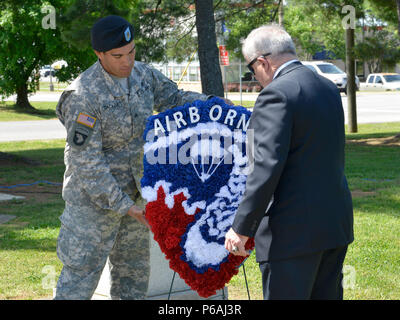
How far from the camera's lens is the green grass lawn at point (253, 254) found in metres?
5.54

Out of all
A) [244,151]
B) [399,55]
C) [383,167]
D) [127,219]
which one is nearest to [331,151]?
[244,151]

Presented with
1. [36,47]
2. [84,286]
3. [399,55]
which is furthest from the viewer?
[36,47]

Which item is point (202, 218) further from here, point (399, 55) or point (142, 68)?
point (399, 55)

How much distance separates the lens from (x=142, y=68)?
12.7 ft

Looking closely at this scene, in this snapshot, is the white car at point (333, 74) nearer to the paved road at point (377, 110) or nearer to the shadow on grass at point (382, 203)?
the paved road at point (377, 110)

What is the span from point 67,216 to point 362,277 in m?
3.20

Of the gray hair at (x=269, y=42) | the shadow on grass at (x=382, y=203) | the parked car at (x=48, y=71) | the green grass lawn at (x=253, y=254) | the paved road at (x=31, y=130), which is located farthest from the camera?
the parked car at (x=48, y=71)


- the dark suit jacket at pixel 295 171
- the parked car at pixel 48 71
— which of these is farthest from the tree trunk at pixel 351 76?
the dark suit jacket at pixel 295 171

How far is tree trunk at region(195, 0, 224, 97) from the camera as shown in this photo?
8891 millimetres

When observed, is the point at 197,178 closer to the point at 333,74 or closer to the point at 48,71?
the point at 333,74

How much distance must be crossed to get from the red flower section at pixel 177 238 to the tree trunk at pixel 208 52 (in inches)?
216

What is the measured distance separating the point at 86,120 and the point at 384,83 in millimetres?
39505

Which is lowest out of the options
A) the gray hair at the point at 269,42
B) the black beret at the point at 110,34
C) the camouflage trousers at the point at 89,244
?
the camouflage trousers at the point at 89,244

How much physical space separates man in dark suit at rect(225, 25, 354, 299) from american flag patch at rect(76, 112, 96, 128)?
1.00 meters
